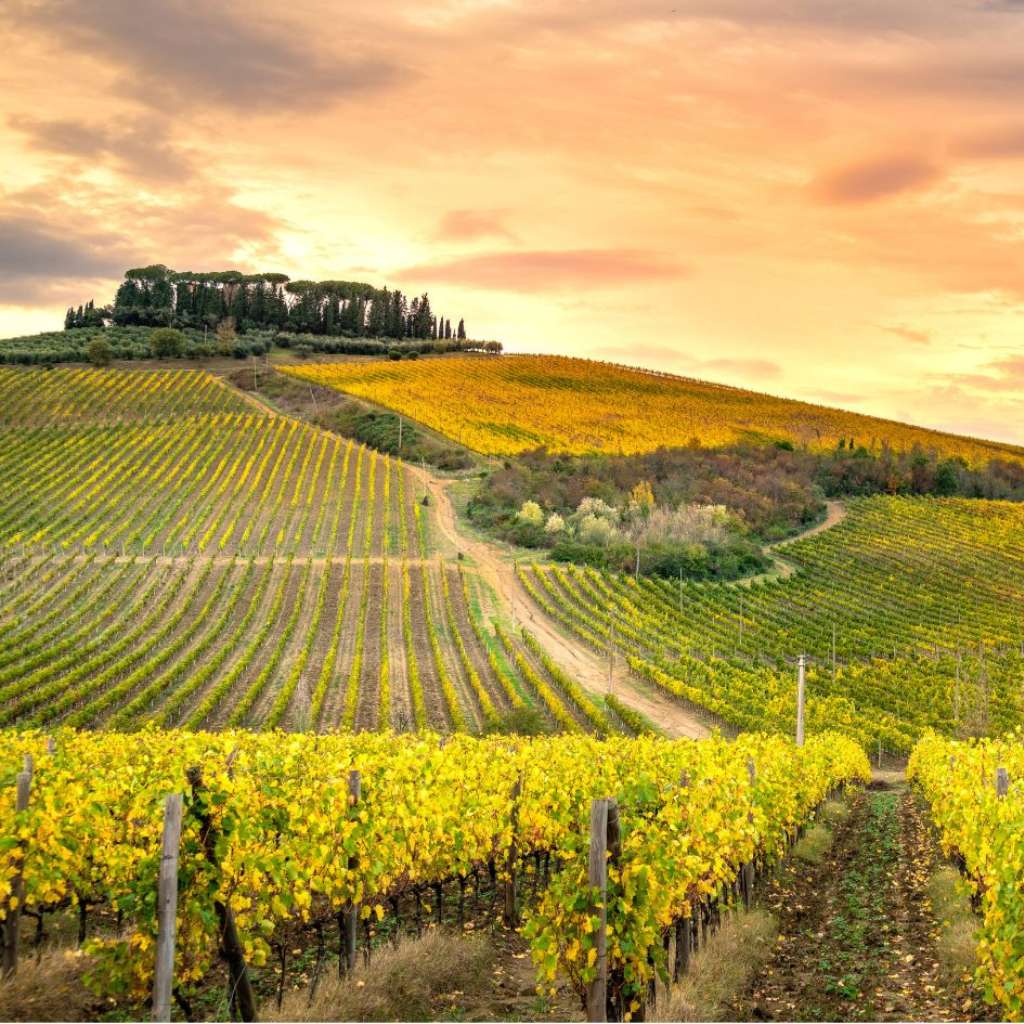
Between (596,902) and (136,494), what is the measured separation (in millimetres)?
68177

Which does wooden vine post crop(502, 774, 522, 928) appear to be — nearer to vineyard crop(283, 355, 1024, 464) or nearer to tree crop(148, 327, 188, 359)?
vineyard crop(283, 355, 1024, 464)

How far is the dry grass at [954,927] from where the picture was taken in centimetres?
1148

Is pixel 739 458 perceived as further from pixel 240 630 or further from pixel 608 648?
pixel 240 630

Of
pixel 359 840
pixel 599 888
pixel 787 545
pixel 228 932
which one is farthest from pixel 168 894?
pixel 787 545

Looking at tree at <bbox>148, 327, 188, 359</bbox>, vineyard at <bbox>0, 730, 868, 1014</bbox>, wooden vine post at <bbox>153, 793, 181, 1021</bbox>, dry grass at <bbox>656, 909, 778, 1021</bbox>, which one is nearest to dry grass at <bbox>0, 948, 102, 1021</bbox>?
vineyard at <bbox>0, 730, 868, 1014</bbox>

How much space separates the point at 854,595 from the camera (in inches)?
2704

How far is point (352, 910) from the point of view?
1052 cm

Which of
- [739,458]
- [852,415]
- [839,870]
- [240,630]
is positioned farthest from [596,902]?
[852,415]

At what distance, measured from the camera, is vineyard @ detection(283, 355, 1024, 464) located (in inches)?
3920

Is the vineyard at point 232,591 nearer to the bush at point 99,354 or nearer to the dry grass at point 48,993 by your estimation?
the bush at point 99,354

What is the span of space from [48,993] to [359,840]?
3.23 metres

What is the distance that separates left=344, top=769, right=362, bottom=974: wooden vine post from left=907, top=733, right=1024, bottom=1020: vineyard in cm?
614

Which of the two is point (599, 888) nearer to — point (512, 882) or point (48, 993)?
point (48, 993)

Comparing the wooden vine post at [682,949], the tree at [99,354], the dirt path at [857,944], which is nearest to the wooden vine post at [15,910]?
the wooden vine post at [682,949]
